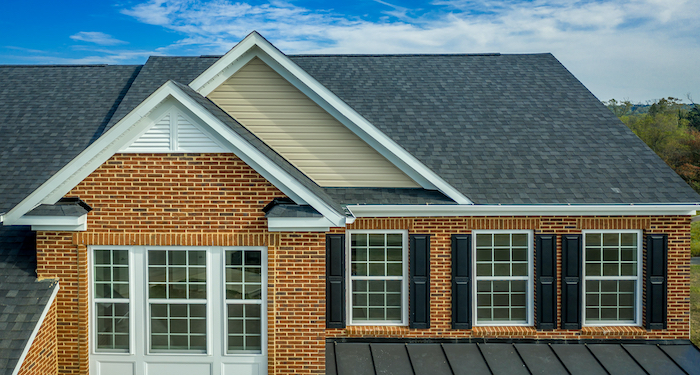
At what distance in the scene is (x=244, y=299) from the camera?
26.1 ft

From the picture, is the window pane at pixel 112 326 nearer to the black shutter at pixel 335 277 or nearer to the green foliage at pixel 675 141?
the black shutter at pixel 335 277

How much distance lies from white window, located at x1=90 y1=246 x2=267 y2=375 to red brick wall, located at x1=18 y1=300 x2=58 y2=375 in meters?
0.57

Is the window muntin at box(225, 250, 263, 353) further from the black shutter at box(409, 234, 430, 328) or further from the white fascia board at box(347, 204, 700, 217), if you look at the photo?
the black shutter at box(409, 234, 430, 328)

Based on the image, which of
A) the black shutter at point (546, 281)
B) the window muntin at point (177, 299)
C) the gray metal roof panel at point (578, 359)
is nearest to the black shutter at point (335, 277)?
the window muntin at point (177, 299)

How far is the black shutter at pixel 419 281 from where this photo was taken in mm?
9781

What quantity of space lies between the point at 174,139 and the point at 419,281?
5.48 metres

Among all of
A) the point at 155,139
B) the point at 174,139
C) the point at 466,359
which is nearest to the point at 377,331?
the point at 466,359

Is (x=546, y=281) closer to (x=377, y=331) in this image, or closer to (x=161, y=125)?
(x=377, y=331)

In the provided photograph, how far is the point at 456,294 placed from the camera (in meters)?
9.88

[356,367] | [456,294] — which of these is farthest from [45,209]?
[456,294]

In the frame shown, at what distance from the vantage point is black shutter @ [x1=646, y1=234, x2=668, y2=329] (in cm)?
984

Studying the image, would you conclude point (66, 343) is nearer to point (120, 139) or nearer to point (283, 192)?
point (120, 139)

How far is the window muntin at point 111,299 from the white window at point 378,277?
4.28 metres

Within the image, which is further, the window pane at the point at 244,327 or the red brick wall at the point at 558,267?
the red brick wall at the point at 558,267
